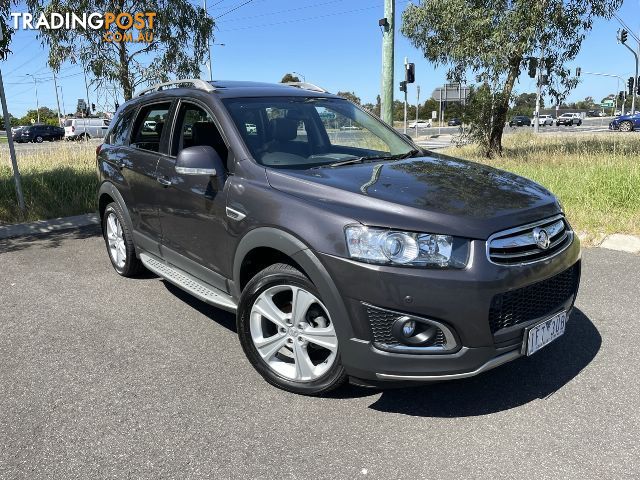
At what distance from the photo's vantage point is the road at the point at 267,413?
8.24 ft

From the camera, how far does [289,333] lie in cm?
306

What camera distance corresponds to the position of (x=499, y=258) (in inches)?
103

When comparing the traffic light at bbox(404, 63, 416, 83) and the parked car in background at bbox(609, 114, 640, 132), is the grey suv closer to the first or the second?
the traffic light at bbox(404, 63, 416, 83)

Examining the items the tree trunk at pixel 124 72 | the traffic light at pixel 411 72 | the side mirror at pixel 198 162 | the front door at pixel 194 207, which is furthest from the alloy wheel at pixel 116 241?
the traffic light at pixel 411 72

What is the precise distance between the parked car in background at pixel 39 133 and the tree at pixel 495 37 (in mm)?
39494

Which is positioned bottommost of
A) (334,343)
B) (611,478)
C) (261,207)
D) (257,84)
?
(611,478)

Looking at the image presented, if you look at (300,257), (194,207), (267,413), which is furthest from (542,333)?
(194,207)

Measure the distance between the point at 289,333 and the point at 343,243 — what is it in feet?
2.37

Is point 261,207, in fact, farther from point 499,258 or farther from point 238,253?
point 499,258

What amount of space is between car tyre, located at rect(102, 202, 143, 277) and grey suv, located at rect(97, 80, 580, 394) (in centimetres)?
70

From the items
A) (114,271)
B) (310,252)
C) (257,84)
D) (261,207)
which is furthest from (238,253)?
(114,271)

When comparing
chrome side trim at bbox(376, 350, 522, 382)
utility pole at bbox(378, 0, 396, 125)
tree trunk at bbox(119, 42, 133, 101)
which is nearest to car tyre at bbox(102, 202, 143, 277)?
chrome side trim at bbox(376, 350, 522, 382)

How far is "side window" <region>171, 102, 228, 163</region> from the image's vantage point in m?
3.81

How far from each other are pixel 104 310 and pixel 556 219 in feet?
11.5
